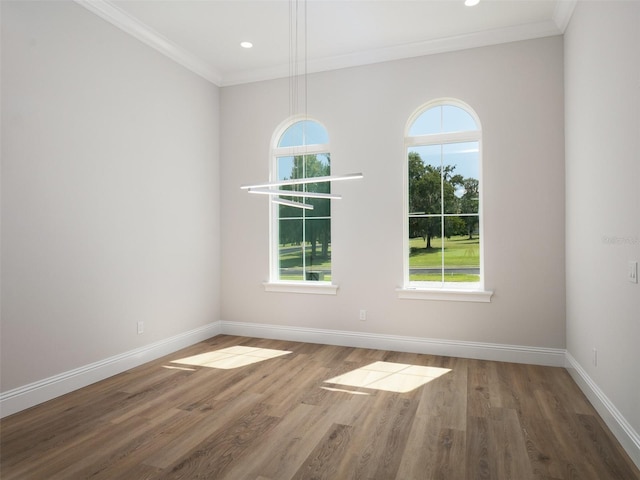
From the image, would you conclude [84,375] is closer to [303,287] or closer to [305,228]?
[303,287]

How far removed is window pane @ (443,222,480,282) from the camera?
4133 mm

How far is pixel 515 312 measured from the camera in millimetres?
3883

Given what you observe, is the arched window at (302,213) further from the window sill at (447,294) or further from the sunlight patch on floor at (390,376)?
the sunlight patch on floor at (390,376)

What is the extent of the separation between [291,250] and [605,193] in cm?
326

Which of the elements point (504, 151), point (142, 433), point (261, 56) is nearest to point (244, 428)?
point (142, 433)

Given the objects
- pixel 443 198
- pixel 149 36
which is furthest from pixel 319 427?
pixel 149 36

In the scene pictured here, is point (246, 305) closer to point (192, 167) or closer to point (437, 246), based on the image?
point (192, 167)

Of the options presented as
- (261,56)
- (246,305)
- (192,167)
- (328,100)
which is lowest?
(246,305)

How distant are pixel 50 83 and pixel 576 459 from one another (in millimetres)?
4339

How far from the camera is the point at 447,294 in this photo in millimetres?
4090

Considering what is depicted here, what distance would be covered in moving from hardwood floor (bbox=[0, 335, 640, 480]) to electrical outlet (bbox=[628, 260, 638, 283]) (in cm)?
100

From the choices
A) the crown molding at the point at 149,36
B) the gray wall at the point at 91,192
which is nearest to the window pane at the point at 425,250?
the gray wall at the point at 91,192

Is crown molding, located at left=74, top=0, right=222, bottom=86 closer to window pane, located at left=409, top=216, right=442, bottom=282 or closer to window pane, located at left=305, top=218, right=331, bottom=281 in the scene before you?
window pane, located at left=305, top=218, right=331, bottom=281

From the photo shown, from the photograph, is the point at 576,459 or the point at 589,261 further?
the point at 589,261
